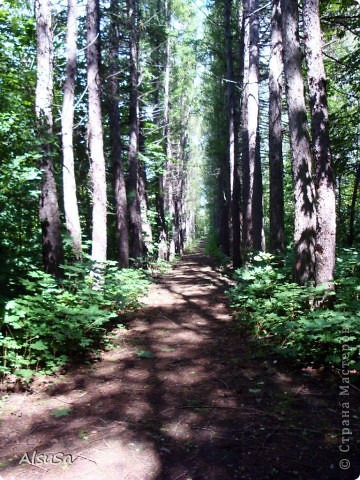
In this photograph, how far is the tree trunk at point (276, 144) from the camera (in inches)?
391

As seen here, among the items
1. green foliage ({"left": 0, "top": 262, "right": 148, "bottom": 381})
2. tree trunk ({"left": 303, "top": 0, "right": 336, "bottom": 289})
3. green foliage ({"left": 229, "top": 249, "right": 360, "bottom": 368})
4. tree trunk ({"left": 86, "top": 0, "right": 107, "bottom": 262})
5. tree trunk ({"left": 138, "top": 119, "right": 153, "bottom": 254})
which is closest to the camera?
green foliage ({"left": 229, "top": 249, "right": 360, "bottom": 368})

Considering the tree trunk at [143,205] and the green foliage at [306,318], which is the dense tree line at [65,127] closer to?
the tree trunk at [143,205]

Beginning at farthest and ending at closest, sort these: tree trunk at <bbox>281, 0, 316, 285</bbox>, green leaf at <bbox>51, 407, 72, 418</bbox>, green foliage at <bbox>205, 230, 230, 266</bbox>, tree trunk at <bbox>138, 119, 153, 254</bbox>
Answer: green foliage at <bbox>205, 230, 230, 266</bbox>, tree trunk at <bbox>138, 119, 153, 254</bbox>, tree trunk at <bbox>281, 0, 316, 285</bbox>, green leaf at <bbox>51, 407, 72, 418</bbox>

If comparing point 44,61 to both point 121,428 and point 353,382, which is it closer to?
point 121,428

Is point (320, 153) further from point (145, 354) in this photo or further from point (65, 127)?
point (65, 127)

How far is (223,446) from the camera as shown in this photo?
328 centimetres

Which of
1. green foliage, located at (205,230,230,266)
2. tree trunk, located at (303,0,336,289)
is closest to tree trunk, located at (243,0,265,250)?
green foliage, located at (205,230,230,266)

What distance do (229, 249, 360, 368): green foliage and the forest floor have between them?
29 cm

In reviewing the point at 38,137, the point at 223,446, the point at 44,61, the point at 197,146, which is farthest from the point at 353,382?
the point at 197,146

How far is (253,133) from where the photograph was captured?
42.3 feet

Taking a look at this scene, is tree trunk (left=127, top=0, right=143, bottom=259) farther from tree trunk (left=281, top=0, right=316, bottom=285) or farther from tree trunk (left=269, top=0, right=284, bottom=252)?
tree trunk (left=281, top=0, right=316, bottom=285)

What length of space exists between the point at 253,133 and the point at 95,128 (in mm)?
5820

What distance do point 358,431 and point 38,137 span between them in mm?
6695

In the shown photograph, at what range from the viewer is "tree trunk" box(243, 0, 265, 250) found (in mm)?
Result: 12109
